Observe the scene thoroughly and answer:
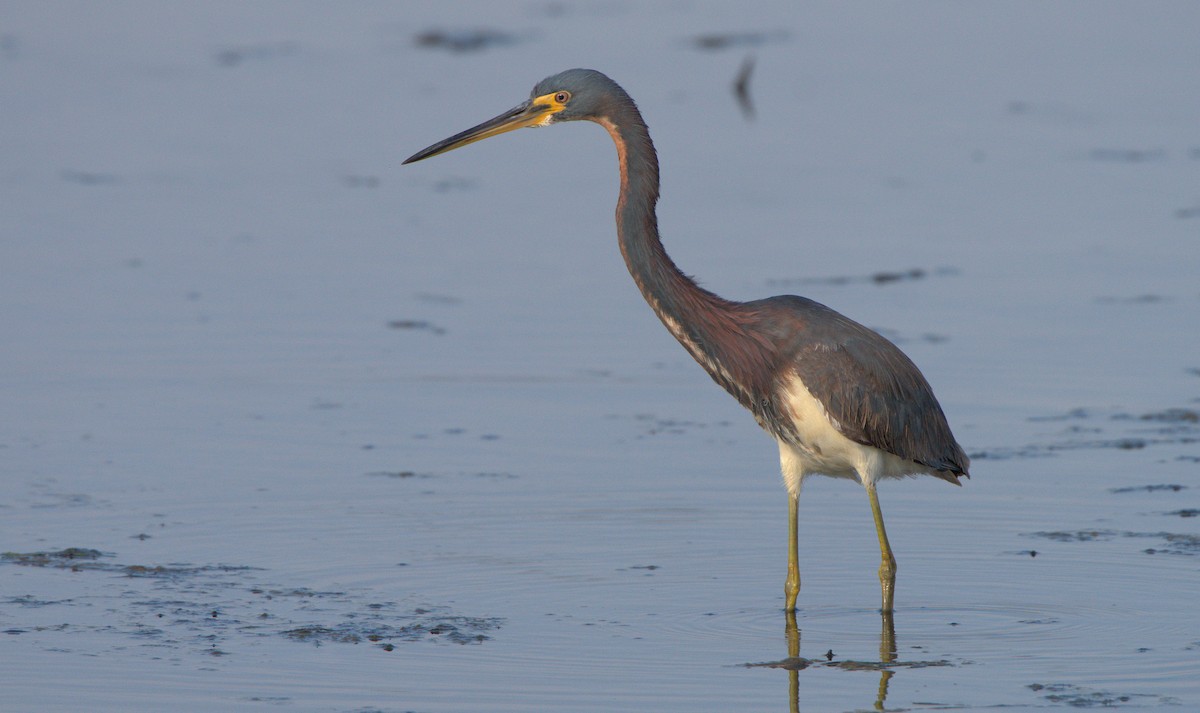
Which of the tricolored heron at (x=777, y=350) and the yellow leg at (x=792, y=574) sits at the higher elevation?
the tricolored heron at (x=777, y=350)

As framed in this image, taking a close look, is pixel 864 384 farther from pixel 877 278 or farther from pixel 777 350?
pixel 877 278

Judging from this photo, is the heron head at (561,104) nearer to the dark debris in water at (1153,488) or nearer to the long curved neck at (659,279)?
the long curved neck at (659,279)

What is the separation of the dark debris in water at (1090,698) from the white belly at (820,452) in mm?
1449

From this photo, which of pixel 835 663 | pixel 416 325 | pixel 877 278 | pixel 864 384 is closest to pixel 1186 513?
pixel 864 384

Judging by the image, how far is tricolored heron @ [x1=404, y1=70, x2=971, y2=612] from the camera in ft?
26.5

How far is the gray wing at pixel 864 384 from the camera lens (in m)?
8.05

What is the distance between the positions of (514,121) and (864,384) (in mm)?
1860

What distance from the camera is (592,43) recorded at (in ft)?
67.6

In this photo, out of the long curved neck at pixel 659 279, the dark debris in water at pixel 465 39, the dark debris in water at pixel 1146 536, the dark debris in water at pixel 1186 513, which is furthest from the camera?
the dark debris in water at pixel 465 39

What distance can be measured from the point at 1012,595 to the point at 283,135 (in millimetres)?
10329

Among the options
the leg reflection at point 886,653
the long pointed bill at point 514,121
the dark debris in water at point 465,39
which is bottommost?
the leg reflection at point 886,653

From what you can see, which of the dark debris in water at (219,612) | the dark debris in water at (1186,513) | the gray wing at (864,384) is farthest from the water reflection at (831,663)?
the dark debris in water at (1186,513)

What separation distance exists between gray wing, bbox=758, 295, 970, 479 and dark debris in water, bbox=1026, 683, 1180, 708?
148 centimetres

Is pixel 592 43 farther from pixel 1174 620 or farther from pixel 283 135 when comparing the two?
pixel 1174 620
